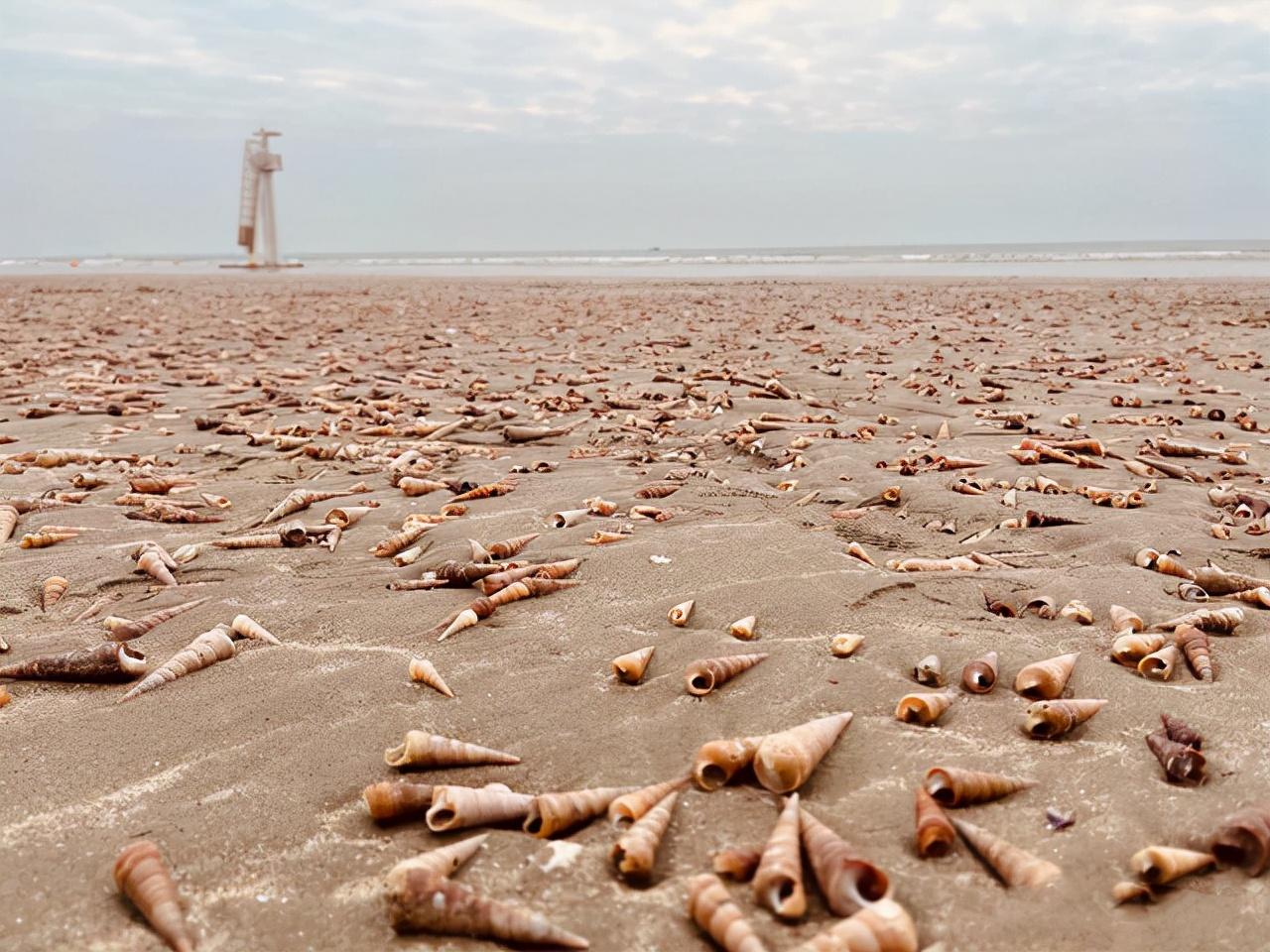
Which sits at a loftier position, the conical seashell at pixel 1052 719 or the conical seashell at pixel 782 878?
the conical seashell at pixel 1052 719

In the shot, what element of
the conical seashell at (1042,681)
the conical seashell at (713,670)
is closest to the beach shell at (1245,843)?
the conical seashell at (1042,681)

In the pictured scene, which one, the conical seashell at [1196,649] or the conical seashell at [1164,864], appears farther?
the conical seashell at [1196,649]

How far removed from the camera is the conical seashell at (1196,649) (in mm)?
2844

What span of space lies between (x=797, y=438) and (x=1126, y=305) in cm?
1521

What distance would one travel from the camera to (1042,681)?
2.73 meters

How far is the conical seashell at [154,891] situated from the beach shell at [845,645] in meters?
1.95

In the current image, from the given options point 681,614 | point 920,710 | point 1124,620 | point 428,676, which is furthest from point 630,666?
point 1124,620

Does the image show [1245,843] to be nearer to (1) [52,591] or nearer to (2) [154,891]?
(2) [154,891]

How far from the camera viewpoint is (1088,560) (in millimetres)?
3977

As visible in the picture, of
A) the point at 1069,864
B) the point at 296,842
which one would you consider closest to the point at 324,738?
the point at 296,842

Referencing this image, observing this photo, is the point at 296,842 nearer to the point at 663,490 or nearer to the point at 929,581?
the point at 929,581

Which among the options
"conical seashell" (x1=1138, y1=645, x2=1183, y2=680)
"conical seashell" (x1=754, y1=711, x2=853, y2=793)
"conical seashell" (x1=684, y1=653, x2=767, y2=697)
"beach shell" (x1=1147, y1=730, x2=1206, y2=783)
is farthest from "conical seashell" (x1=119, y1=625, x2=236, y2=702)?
"conical seashell" (x1=1138, y1=645, x2=1183, y2=680)

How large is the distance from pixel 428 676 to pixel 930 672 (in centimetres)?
155

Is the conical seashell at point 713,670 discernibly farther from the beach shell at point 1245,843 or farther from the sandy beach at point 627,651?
the beach shell at point 1245,843
